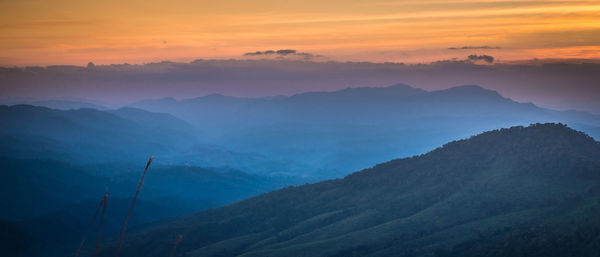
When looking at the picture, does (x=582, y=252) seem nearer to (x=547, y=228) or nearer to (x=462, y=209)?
(x=547, y=228)

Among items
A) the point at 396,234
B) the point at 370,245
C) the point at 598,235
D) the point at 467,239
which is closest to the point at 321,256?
the point at 370,245

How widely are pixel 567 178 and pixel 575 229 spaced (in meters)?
68.6

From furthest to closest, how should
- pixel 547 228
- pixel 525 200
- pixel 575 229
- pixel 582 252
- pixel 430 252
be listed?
pixel 525 200
pixel 430 252
pixel 547 228
pixel 575 229
pixel 582 252

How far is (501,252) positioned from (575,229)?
18849mm

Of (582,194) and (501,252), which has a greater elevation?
(582,194)

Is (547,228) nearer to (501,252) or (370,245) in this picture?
(501,252)

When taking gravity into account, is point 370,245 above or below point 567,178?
below

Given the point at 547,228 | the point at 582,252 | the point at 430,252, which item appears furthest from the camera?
the point at 430,252

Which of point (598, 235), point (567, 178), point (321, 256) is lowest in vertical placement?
point (321, 256)

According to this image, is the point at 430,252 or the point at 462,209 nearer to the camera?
the point at 430,252

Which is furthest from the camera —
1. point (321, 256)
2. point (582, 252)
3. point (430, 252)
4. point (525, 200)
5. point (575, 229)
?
point (525, 200)

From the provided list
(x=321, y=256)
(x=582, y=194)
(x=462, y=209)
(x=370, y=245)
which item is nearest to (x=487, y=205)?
(x=462, y=209)

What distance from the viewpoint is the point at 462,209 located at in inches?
7731

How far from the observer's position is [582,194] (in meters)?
178
